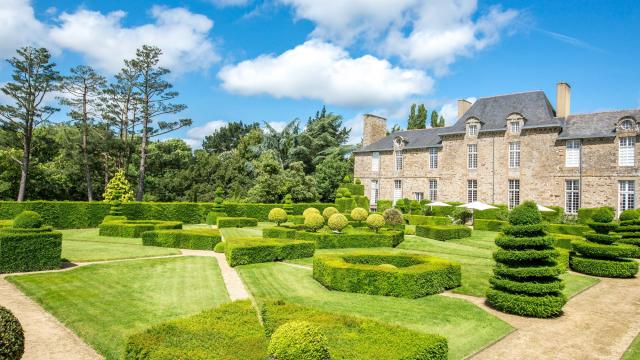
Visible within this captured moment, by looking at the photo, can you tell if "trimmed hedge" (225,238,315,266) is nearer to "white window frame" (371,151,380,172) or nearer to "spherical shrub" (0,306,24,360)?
"spherical shrub" (0,306,24,360)

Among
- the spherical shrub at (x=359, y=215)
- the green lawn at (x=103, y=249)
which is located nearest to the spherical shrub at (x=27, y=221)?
the green lawn at (x=103, y=249)

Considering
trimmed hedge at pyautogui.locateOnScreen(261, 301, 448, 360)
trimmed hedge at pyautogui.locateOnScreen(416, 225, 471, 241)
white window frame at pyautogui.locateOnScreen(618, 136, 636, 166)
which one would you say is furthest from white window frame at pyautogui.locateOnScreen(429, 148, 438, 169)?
trimmed hedge at pyautogui.locateOnScreen(261, 301, 448, 360)

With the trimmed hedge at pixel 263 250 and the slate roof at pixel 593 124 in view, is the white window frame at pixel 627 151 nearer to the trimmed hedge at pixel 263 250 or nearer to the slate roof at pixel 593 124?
the slate roof at pixel 593 124

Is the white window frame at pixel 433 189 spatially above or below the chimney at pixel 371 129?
below

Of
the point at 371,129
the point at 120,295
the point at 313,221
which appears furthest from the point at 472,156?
the point at 120,295

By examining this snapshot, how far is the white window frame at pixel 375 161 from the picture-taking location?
4594cm

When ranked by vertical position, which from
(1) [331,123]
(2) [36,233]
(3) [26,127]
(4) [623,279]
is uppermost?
(1) [331,123]

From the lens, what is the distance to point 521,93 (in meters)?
38.2

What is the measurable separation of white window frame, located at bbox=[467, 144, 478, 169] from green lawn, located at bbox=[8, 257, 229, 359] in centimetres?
2885

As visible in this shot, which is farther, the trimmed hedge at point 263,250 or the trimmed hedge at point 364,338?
the trimmed hedge at point 263,250

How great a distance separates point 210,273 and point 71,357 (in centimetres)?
756

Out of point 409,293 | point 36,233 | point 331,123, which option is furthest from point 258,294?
point 331,123

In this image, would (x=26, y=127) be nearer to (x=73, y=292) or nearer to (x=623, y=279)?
(x=73, y=292)

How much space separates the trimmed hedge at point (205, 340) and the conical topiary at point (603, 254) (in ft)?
52.4
